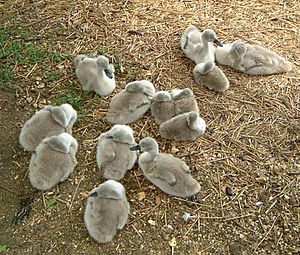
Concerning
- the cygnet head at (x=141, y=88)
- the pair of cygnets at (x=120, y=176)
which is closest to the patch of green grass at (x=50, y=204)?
the pair of cygnets at (x=120, y=176)

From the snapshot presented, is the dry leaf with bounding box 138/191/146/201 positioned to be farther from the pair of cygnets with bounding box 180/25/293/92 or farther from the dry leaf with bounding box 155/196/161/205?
the pair of cygnets with bounding box 180/25/293/92

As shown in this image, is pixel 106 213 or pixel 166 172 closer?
pixel 106 213

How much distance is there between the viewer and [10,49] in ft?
15.3

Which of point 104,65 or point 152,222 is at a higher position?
point 104,65

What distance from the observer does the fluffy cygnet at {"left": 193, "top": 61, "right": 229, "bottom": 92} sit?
4254 millimetres

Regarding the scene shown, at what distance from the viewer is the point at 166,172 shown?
3492mm

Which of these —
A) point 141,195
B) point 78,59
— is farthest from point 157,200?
point 78,59

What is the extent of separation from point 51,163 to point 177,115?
1.09m

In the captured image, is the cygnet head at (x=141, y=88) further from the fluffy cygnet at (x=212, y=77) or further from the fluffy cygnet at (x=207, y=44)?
the fluffy cygnet at (x=207, y=44)

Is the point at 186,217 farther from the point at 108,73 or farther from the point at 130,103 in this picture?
the point at 108,73

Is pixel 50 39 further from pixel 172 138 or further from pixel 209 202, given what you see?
pixel 209 202

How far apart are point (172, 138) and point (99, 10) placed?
6.34 feet

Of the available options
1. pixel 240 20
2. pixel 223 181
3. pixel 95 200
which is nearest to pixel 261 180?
pixel 223 181

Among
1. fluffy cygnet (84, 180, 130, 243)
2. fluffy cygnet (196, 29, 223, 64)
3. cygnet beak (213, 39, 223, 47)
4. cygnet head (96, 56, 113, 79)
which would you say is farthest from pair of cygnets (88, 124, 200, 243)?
cygnet beak (213, 39, 223, 47)
